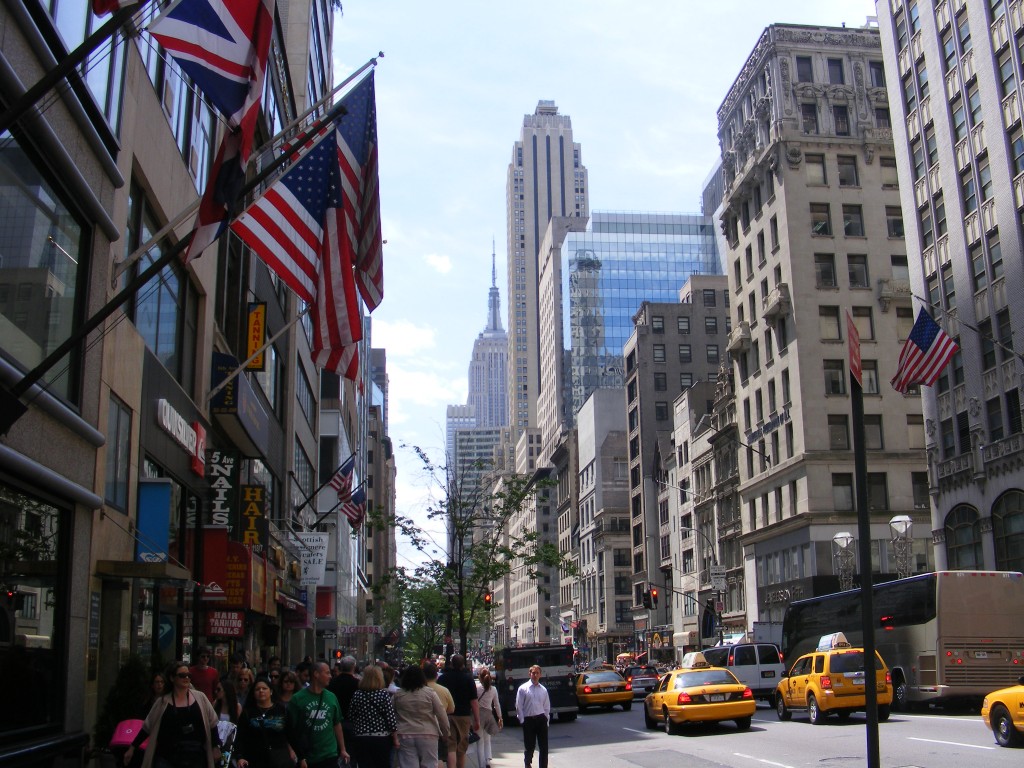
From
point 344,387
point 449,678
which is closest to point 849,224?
point 344,387

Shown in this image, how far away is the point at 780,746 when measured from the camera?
19.8 m

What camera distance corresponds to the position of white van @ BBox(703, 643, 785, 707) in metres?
36.3

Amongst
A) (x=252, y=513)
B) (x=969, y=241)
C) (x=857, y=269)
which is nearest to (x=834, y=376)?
(x=857, y=269)

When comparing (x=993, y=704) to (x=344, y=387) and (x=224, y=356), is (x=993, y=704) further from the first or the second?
(x=344, y=387)

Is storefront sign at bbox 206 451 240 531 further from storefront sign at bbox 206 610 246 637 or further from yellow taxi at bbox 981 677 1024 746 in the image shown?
yellow taxi at bbox 981 677 1024 746

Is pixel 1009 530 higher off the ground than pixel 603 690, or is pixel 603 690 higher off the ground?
pixel 1009 530

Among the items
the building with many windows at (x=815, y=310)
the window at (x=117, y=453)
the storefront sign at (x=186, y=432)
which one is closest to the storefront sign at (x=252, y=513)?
the storefront sign at (x=186, y=432)

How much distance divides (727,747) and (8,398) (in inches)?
596

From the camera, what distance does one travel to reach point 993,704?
17.9 m

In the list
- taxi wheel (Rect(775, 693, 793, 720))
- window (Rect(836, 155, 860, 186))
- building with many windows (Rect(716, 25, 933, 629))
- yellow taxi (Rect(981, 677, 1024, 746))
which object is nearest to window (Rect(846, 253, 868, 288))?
building with many windows (Rect(716, 25, 933, 629))

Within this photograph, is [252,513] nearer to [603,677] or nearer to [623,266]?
[603,677]

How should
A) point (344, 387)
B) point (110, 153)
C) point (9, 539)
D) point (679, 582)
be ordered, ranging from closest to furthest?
point (9, 539), point (110, 153), point (344, 387), point (679, 582)

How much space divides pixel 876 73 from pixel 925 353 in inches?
1588

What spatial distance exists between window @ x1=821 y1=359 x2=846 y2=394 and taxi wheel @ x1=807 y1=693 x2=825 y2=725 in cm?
3614
